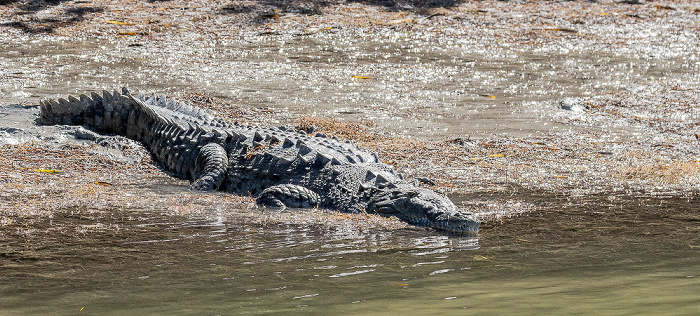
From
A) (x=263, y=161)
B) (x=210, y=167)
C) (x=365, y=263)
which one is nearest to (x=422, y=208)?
(x=365, y=263)

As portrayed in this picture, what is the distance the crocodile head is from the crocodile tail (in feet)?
12.2

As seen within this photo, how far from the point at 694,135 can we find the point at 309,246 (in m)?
6.37

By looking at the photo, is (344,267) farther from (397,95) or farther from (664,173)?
(397,95)

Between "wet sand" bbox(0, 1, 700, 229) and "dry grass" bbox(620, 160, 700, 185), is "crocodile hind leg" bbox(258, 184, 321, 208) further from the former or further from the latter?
"dry grass" bbox(620, 160, 700, 185)

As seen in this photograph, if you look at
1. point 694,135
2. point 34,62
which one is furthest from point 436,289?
point 34,62

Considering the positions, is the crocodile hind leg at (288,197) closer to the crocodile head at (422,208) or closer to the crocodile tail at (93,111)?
the crocodile head at (422,208)

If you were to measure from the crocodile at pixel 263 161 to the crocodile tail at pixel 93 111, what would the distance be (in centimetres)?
1

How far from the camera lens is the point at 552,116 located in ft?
32.9

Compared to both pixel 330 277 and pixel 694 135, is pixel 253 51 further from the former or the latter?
pixel 330 277

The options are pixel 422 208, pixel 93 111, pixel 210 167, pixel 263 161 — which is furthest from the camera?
pixel 93 111

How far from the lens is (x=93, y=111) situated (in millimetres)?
8633

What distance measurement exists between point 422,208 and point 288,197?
3.79 ft

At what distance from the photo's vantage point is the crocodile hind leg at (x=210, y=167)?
679 centimetres

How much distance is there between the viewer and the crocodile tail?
335 inches
